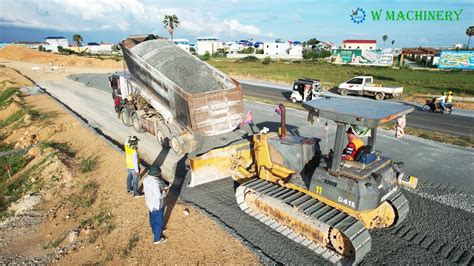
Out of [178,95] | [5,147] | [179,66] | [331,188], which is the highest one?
[179,66]

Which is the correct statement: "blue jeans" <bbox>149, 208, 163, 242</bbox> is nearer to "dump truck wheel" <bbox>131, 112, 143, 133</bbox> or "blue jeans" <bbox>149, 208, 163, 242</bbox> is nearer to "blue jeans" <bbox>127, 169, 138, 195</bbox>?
"blue jeans" <bbox>127, 169, 138, 195</bbox>

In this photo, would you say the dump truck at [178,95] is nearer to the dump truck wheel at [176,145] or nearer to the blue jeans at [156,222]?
the dump truck wheel at [176,145]

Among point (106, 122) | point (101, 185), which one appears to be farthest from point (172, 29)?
point (101, 185)

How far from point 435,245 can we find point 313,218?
2.85m

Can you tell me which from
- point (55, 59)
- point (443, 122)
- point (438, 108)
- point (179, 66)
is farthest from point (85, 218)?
point (55, 59)

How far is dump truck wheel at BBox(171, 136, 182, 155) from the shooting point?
444 inches

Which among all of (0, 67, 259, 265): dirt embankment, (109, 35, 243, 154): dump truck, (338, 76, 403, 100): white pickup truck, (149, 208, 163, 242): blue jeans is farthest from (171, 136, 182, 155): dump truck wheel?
(338, 76, 403, 100): white pickup truck

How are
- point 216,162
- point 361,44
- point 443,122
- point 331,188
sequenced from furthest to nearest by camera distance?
point 361,44 < point 443,122 < point 216,162 < point 331,188

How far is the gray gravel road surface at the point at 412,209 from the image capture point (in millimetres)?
6227

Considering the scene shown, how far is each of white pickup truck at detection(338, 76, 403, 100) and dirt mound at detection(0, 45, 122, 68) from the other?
37.8 meters

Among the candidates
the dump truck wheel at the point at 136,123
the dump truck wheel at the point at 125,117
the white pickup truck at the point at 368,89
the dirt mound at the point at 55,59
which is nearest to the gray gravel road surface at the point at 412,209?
the dump truck wheel at the point at 136,123

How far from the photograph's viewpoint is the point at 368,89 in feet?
82.1

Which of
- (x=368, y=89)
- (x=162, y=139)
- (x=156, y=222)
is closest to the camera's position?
(x=156, y=222)

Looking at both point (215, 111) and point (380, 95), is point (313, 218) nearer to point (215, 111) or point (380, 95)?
point (215, 111)
